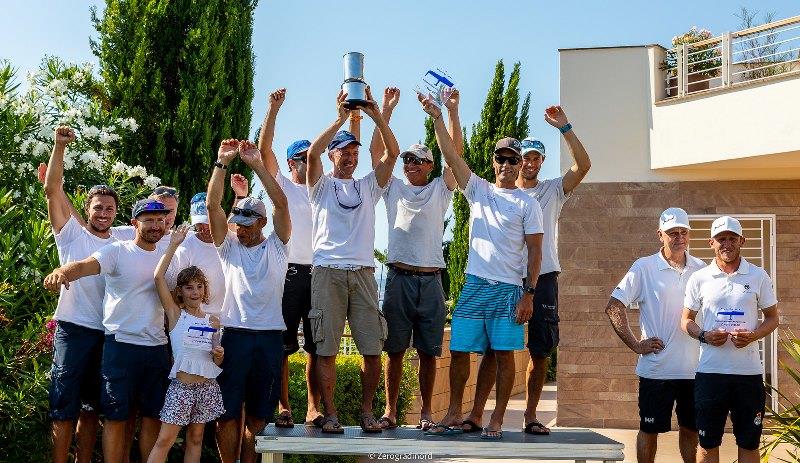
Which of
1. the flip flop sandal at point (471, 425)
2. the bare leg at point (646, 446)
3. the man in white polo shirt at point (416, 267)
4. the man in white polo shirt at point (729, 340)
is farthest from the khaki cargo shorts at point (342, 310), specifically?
the man in white polo shirt at point (729, 340)

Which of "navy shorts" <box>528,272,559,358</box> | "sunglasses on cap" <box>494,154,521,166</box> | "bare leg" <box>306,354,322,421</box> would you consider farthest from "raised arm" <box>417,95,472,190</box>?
"bare leg" <box>306,354,322,421</box>

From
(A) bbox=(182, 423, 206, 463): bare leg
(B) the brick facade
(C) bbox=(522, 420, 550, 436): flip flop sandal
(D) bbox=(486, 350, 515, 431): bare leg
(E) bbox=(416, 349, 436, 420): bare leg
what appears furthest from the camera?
(B) the brick facade

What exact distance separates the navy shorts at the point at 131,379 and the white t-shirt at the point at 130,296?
0.07m

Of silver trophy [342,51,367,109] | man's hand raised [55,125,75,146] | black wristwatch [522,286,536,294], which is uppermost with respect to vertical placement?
silver trophy [342,51,367,109]

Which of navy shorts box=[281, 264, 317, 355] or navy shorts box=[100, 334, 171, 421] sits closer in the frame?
navy shorts box=[100, 334, 171, 421]

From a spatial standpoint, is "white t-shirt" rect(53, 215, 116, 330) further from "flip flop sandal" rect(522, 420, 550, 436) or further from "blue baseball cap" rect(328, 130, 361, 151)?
"flip flop sandal" rect(522, 420, 550, 436)

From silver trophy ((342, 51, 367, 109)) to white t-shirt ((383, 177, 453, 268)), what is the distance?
71cm

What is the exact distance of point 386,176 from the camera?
23.1 feet

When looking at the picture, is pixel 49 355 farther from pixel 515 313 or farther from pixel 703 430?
pixel 703 430

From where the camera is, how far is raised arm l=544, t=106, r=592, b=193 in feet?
23.0

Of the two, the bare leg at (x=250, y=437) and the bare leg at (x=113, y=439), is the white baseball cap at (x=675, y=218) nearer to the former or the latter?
the bare leg at (x=250, y=437)

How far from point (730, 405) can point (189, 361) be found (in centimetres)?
362

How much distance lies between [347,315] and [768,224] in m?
7.53

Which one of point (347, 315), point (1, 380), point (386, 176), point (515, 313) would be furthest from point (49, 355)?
point (515, 313)
